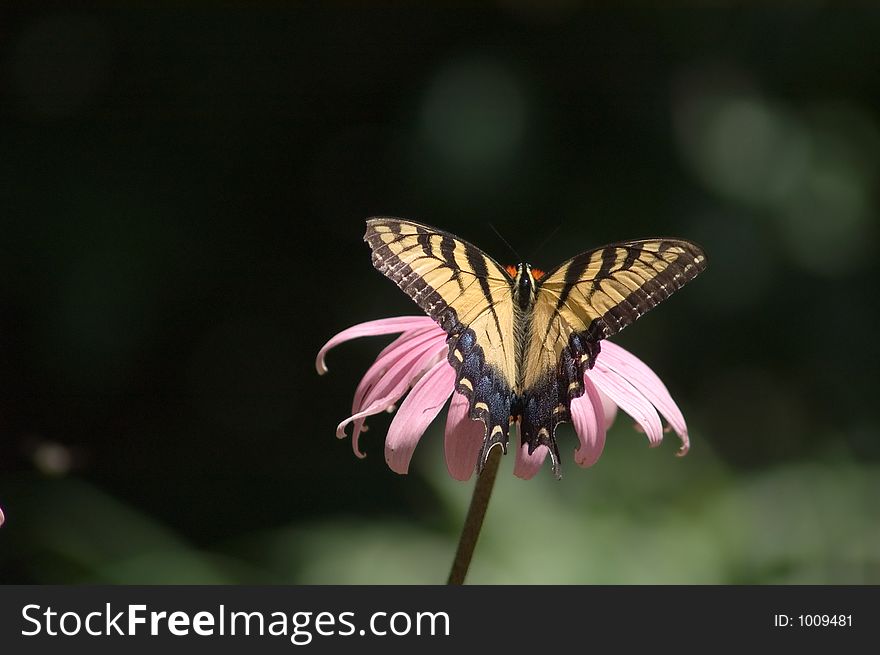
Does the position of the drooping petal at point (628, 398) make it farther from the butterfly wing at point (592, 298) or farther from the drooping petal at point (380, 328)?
the drooping petal at point (380, 328)

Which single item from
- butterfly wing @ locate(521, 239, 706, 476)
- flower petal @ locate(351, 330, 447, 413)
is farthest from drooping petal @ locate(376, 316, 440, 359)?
butterfly wing @ locate(521, 239, 706, 476)

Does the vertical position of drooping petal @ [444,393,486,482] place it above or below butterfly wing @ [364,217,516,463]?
below

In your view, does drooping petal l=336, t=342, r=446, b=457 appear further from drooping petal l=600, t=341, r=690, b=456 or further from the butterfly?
drooping petal l=600, t=341, r=690, b=456

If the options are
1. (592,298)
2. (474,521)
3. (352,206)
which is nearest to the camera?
(474,521)

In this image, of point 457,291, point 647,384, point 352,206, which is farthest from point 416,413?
point 352,206

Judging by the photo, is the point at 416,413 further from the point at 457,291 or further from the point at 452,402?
the point at 457,291

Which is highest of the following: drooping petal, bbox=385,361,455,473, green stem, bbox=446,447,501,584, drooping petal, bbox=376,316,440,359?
drooping petal, bbox=376,316,440,359

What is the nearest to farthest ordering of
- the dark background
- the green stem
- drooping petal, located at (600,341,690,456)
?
the green stem, drooping petal, located at (600,341,690,456), the dark background
